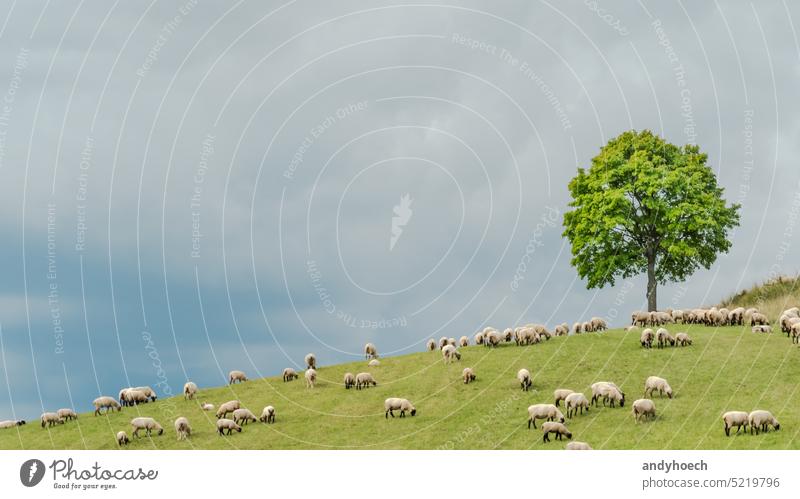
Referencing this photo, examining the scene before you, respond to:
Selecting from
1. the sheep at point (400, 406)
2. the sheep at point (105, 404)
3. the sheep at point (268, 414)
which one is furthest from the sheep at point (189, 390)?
the sheep at point (400, 406)

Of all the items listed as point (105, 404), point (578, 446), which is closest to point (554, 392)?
point (578, 446)

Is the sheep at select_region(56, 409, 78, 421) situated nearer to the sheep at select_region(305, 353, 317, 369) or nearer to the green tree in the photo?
the sheep at select_region(305, 353, 317, 369)

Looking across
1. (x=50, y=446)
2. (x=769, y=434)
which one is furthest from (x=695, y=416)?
(x=50, y=446)

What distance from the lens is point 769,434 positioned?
34.0 m

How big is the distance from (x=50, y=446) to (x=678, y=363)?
34038mm

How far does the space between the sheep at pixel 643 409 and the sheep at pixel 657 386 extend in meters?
3.58

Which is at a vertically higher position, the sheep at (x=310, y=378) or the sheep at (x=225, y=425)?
the sheep at (x=310, y=378)

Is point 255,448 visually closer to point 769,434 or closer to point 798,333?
point 769,434

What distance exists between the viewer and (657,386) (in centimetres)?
4041

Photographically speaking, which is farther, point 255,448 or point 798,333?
point 798,333

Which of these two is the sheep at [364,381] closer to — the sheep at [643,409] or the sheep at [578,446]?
the sheep at [643,409]

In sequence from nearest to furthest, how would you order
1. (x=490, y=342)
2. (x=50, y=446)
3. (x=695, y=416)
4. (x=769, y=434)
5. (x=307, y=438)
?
(x=769, y=434), (x=695, y=416), (x=307, y=438), (x=50, y=446), (x=490, y=342)

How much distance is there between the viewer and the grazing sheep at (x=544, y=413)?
37469 mm
